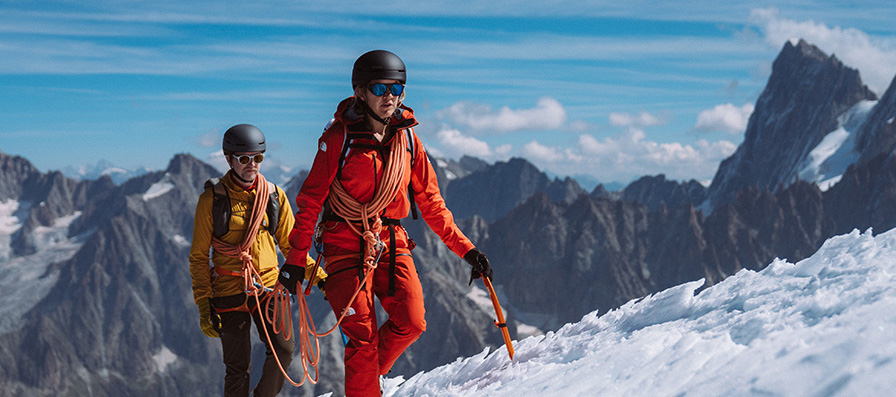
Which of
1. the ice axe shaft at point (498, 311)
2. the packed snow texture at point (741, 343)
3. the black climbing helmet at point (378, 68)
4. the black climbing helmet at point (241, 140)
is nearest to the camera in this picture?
the packed snow texture at point (741, 343)

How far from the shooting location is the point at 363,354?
23.5ft

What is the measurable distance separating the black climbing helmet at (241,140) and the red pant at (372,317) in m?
2.37

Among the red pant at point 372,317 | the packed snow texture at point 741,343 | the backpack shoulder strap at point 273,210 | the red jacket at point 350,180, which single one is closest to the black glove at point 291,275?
the red jacket at point 350,180

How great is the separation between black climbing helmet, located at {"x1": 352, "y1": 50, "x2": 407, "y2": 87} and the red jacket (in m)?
0.36

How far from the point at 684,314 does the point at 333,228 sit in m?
4.49

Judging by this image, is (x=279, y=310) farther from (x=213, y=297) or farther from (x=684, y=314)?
(x=684, y=314)

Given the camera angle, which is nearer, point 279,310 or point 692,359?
point 692,359

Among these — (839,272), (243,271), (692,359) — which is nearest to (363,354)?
(243,271)

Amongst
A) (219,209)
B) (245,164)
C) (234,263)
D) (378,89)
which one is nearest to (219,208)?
(219,209)

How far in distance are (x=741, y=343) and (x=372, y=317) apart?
3.89 m

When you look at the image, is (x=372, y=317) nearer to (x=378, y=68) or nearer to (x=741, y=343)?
(x=378, y=68)

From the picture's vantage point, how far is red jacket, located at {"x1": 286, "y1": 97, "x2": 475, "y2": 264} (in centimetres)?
720

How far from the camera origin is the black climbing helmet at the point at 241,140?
28.9ft

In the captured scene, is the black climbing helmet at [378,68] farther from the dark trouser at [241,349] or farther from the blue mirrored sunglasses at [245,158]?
the dark trouser at [241,349]
